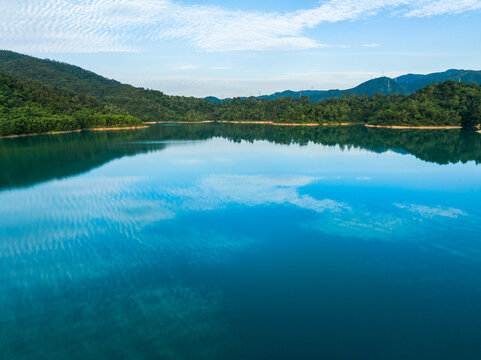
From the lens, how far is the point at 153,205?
19.1 metres

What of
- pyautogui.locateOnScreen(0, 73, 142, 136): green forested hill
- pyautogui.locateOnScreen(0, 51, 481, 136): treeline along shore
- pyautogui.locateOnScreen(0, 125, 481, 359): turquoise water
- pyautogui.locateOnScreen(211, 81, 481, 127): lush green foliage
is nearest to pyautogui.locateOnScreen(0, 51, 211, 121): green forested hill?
pyautogui.locateOnScreen(0, 51, 481, 136): treeline along shore

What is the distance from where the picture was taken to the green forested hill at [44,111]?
6325 centimetres

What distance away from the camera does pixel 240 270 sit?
11344 millimetres

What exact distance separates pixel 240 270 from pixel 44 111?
3435 inches

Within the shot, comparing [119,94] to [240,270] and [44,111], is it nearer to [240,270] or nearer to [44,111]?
[44,111]

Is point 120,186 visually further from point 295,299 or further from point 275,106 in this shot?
point 275,106

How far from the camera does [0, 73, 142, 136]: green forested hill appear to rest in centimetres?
6325

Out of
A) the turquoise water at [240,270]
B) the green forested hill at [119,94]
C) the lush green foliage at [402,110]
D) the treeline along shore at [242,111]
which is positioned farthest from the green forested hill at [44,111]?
the lush green foliage at [402,110]

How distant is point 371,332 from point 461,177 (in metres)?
26.0

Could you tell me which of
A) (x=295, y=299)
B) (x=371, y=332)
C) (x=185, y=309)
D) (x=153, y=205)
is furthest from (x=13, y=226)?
(x=371, y=332)

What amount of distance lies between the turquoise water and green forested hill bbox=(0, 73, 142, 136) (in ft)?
160

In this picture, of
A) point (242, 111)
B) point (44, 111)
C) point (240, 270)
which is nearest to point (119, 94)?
point (242, 111)

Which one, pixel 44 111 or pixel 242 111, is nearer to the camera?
pixel 44 111

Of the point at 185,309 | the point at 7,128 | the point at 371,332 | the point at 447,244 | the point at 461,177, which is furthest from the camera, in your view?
the point at 7,128
